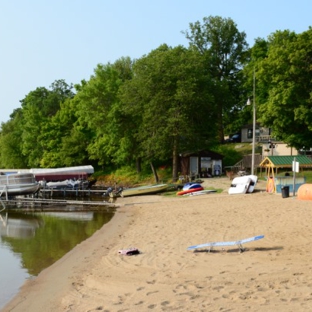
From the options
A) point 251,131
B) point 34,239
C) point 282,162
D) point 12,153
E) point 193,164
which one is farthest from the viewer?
point 12,153

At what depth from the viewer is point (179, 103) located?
49.0 meters

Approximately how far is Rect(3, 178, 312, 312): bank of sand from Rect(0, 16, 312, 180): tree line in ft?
76.7

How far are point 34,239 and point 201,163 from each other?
3235cm

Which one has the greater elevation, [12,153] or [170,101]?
[170,101]

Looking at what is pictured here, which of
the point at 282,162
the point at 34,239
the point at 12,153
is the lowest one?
the point at 34,239

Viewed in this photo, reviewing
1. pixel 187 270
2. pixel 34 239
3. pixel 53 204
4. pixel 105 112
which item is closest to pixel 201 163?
pixel 105 112

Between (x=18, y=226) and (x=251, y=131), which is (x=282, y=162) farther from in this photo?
(x=251, y=131)

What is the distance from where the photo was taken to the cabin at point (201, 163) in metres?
52.8

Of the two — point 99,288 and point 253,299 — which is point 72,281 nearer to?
point 99,288

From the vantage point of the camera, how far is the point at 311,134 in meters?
45.9

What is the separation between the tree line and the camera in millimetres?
45156

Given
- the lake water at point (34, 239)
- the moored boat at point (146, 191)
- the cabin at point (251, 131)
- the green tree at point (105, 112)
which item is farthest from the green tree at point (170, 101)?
the lake water at point (34, 239)

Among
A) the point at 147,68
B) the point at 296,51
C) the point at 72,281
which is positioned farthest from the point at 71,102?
the point at 72,281

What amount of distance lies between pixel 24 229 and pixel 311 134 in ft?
100
